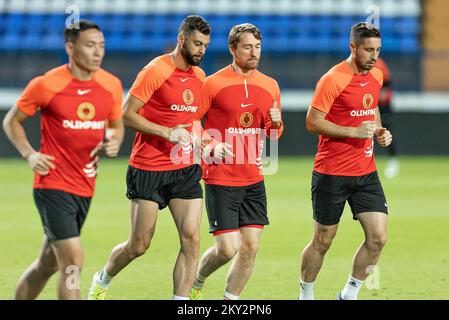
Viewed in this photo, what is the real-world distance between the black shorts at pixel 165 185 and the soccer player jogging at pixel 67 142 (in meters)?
1.14

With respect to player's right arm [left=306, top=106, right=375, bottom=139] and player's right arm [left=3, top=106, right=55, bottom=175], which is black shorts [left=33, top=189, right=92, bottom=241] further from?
player's right arm [left=306, top=106, right=375, bottom=139]

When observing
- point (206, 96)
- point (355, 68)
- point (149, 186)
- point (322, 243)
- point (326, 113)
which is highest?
point (355, 68)

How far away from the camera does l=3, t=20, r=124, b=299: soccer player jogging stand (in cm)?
693


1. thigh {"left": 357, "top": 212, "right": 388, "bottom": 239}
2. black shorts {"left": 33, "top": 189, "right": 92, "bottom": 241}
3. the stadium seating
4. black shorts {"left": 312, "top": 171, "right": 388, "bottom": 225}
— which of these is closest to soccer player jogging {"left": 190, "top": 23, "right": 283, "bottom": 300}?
black shorts {"left": 312, "top": 171, "right": 388, "bottom": 225}

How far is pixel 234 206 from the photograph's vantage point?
27.7ft

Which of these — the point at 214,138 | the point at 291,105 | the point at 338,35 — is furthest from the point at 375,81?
the point at 338,35

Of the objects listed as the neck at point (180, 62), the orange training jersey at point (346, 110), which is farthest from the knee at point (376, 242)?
the neck at point (180, 62)

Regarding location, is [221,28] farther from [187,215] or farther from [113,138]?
[113,138]

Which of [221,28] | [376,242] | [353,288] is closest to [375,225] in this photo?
[376,242]

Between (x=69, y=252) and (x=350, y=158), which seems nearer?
(x=69, y=252)

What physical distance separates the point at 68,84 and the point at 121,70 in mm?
16705

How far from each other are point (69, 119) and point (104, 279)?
81.3 inches

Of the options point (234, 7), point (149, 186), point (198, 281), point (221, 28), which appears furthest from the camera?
point (234, 7)

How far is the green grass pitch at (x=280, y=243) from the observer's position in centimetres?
962
